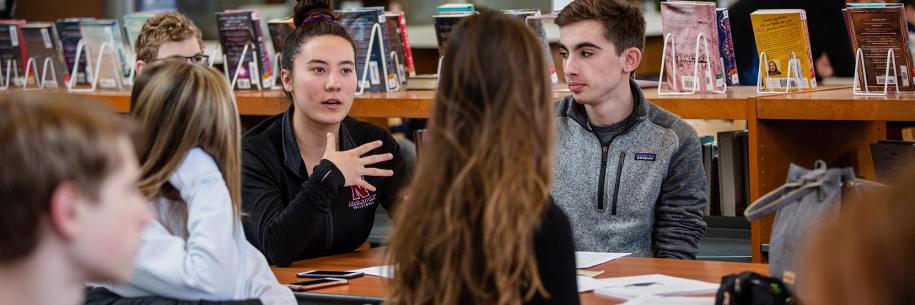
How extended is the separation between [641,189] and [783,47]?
64 cm

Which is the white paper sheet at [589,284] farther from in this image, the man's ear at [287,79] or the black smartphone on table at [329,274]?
the man's ear at [287,79]

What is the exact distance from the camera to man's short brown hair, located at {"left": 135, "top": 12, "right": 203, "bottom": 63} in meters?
3.75

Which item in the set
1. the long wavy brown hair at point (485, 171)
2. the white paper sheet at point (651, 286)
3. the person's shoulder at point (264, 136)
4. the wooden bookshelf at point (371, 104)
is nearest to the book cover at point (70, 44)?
the wooden bookshelf at point (371, 104)

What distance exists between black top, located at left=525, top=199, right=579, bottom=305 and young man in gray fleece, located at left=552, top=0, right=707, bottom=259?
3.97 ft

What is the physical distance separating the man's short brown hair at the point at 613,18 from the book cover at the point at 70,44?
2.03m

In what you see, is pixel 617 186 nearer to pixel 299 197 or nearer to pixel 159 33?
pixel 299 197

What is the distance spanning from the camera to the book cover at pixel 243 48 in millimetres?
3914

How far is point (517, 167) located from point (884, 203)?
2.35 feet

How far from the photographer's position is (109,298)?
221cm

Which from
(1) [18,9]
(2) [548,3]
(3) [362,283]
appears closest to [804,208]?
(3) [362,283]

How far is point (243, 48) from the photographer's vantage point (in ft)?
12.9

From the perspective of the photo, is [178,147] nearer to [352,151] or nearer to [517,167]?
[352,151]

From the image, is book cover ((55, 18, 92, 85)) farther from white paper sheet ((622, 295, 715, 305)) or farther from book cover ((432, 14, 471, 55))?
white paper sheet ((622, 295, 715, 305))

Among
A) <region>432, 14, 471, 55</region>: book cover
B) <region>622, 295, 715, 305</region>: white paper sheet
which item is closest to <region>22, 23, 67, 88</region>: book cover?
<region>432, 14, 471, 55</region>: book cover
